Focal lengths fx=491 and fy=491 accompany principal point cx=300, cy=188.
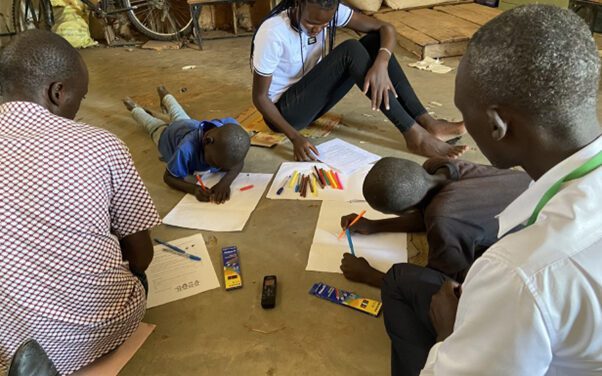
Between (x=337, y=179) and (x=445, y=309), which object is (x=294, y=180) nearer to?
(x=337, y=179)

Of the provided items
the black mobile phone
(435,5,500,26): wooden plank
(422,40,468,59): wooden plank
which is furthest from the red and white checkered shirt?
(435,5,500,26): wooden plank

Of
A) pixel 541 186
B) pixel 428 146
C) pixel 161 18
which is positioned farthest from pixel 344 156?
pixel 161 18

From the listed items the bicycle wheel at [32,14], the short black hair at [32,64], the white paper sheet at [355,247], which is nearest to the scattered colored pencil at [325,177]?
the white paper sheet at [355,247]

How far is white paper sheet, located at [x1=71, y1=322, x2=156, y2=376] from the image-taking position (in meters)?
1.46

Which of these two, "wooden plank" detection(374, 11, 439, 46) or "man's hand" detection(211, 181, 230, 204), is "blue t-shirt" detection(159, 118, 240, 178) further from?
"wooden plank" detection(374, 11, 439, 46)

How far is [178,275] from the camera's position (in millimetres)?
1804

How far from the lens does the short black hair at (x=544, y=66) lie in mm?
723

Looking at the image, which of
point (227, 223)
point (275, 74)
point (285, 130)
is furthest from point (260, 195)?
point (275, 74)

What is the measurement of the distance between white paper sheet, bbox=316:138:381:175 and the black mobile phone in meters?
0.76

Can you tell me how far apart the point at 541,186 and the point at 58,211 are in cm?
102

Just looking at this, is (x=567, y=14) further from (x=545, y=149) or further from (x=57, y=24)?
(x=57, y=24)

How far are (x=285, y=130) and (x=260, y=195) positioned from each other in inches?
17.1

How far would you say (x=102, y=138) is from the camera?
118 centimetres

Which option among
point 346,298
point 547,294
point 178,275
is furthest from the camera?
point 178,275
